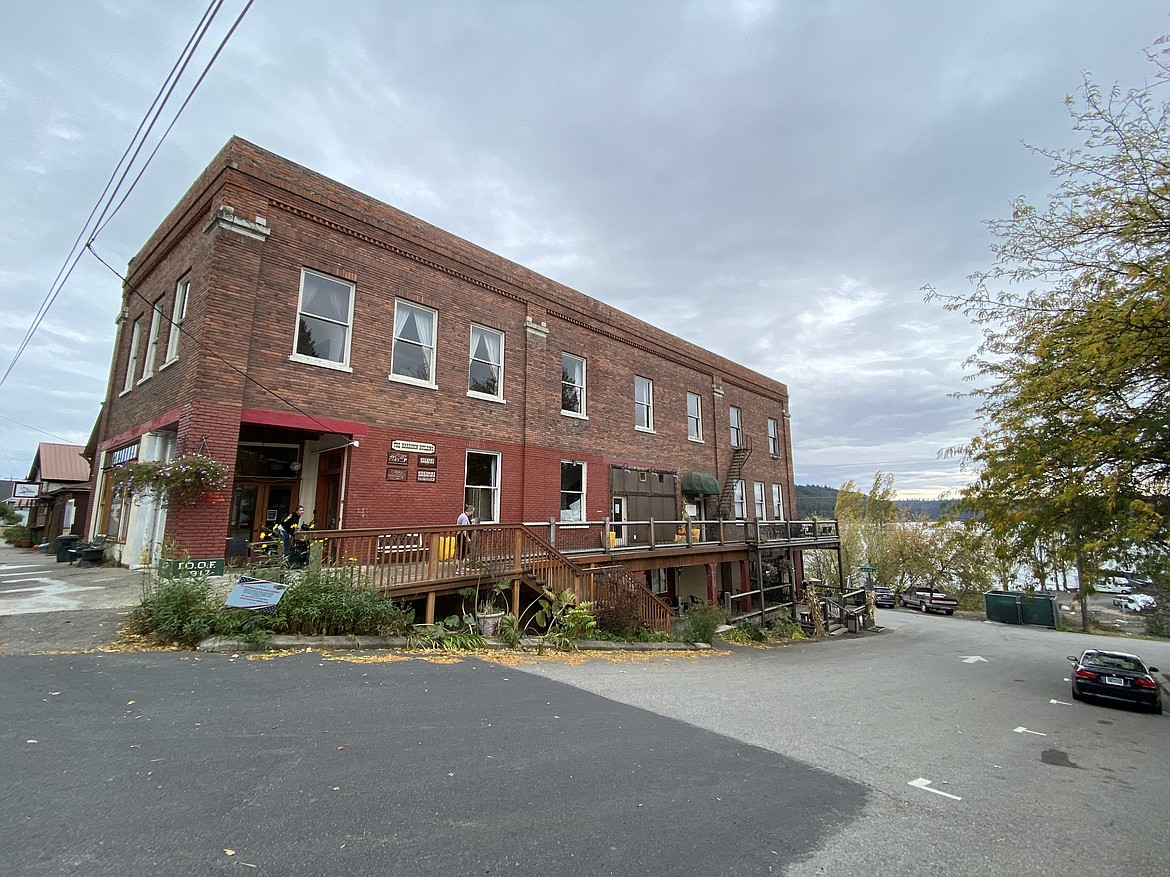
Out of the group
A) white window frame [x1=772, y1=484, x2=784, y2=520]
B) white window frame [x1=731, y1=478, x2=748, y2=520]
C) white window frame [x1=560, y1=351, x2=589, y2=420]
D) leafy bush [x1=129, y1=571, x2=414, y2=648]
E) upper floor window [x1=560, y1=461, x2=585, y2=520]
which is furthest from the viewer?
white window frame [x1=772, y1=484, x2=784, y2=520]

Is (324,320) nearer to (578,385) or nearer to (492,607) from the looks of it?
(492,607)

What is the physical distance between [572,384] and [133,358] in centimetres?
1292

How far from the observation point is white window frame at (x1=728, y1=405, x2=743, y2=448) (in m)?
26.9

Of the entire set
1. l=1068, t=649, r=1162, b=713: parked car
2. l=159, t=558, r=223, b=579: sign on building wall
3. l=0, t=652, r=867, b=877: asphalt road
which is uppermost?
l=159, t=558, r=223, b=579: sign on building wall

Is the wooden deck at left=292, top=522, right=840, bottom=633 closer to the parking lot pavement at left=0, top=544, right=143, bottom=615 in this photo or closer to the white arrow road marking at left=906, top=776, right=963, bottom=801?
the parking lot pavement at left=0, top=544, right=143, bottom=615

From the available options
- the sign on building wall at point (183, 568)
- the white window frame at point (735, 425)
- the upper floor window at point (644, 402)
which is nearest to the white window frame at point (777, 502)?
the white window frame at point (735, 425)

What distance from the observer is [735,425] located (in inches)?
1077

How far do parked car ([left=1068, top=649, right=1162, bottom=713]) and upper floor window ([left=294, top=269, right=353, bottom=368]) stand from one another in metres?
18.2

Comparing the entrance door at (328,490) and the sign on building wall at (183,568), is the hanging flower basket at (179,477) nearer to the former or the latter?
the sign on building wall at (183,568)

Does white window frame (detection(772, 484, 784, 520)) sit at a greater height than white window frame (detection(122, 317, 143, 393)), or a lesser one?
lesser

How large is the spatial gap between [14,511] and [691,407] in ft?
206

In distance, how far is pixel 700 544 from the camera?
19.5m

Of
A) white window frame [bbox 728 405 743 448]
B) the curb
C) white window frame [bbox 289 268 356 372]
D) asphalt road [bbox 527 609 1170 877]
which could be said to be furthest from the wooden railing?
white window frame [bbox 728 405 743 448]

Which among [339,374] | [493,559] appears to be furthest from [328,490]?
[493,559]
